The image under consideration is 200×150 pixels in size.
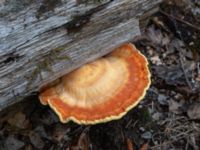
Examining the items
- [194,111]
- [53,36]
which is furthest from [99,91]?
[194,111]

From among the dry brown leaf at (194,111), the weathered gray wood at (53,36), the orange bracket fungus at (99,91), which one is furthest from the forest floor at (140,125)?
the weathered gray wood at (53,36)

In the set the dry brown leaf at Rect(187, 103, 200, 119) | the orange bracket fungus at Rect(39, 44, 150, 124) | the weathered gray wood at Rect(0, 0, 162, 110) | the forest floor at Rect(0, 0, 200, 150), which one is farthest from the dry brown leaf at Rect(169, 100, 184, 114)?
the weathered gray wood at Rect(0, 0, 162, 110)

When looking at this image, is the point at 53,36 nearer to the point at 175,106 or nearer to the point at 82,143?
the point at 82,143

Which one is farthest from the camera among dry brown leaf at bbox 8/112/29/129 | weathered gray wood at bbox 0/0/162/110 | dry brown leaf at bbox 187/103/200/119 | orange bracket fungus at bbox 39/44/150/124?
dry brown leaf at bbox 187/103/200/119

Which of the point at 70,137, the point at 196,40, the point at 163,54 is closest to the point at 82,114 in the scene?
the point at 70,137

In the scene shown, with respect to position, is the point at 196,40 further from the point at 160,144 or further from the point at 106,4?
the point at 106,4

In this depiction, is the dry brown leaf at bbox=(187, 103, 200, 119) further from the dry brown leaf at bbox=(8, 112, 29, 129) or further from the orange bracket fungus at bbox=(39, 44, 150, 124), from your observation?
the dry brown leaf at bbox=(8, 112, 29, 129)
